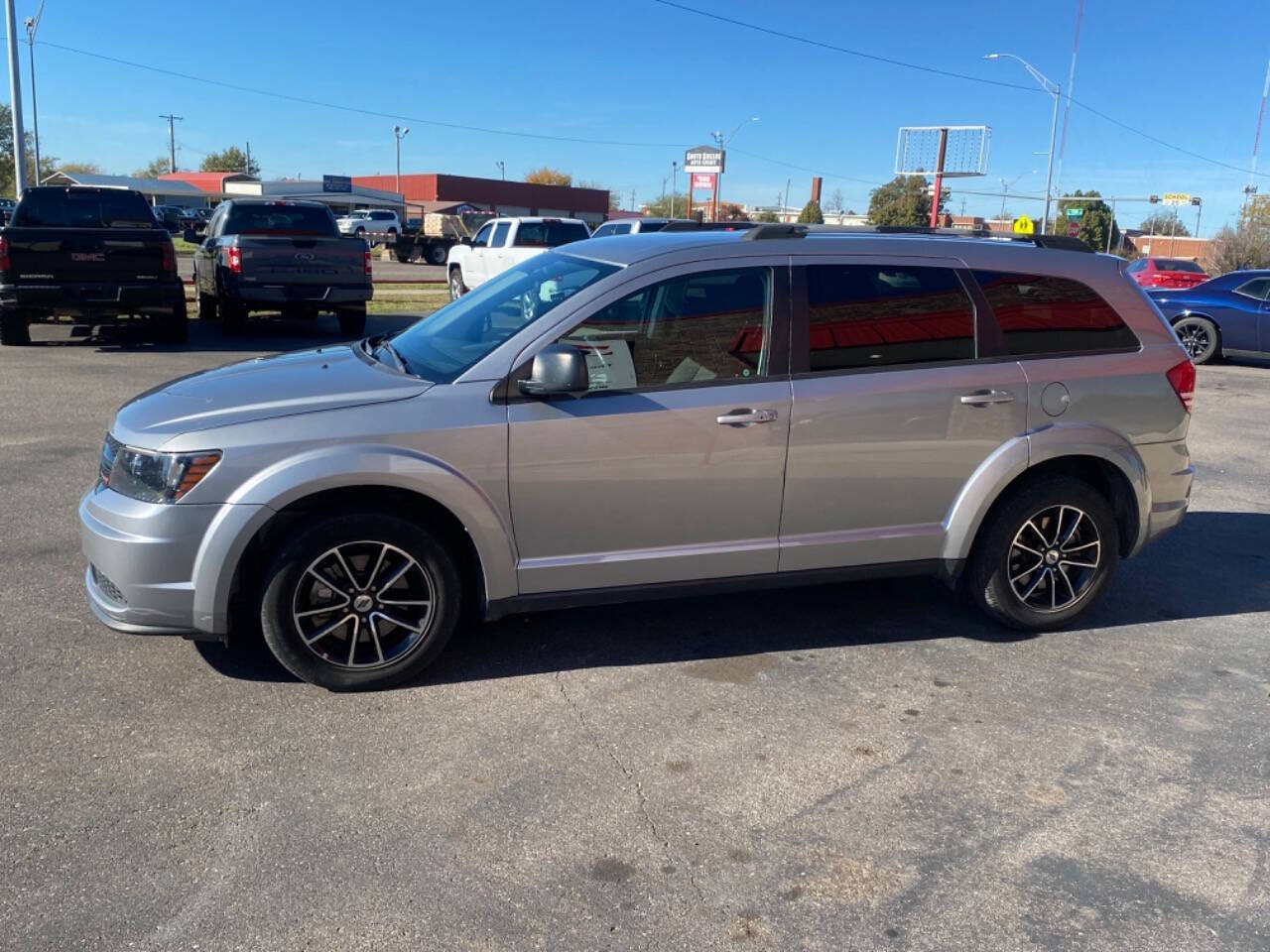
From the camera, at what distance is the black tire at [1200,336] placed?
1683 centimetres

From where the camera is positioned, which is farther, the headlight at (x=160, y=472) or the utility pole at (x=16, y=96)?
the utility pole at (x=16, y=96)

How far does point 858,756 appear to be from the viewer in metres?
3.88

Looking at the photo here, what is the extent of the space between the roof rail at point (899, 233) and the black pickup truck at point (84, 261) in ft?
34.5

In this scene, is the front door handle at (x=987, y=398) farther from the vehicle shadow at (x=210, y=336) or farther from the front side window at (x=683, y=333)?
the vehicle shadow at (x=210, y=336)

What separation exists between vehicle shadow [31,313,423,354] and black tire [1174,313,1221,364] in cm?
1257

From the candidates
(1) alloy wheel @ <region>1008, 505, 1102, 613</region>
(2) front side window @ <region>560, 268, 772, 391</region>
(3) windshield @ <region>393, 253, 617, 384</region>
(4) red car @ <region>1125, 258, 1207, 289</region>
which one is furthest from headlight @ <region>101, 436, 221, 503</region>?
(4) red car @ <region>1125, 258, 1207, 289</region>

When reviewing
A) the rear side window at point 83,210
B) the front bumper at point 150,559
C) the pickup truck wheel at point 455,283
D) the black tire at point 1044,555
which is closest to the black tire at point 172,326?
→ the rear side window at point 83,210

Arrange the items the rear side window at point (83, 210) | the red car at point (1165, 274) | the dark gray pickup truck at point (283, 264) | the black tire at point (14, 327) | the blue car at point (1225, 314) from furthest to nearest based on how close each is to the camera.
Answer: the red car at point (1165, 274) → the blue car at point (1225, 314) → the dark gray pickup truck at point (283, 264) → the black tire at point (14, 327) → the rear side window at point (83, 210)

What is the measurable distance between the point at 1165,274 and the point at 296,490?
25.9m

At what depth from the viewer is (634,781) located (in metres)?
3.67

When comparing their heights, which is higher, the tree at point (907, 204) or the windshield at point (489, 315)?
the tree at point (907, 204)

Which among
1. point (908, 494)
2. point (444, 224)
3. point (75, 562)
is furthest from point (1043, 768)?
point (444, 224)

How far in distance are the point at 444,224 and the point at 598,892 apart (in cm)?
4252

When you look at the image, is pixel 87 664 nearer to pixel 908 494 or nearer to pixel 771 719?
pixel 771 719
